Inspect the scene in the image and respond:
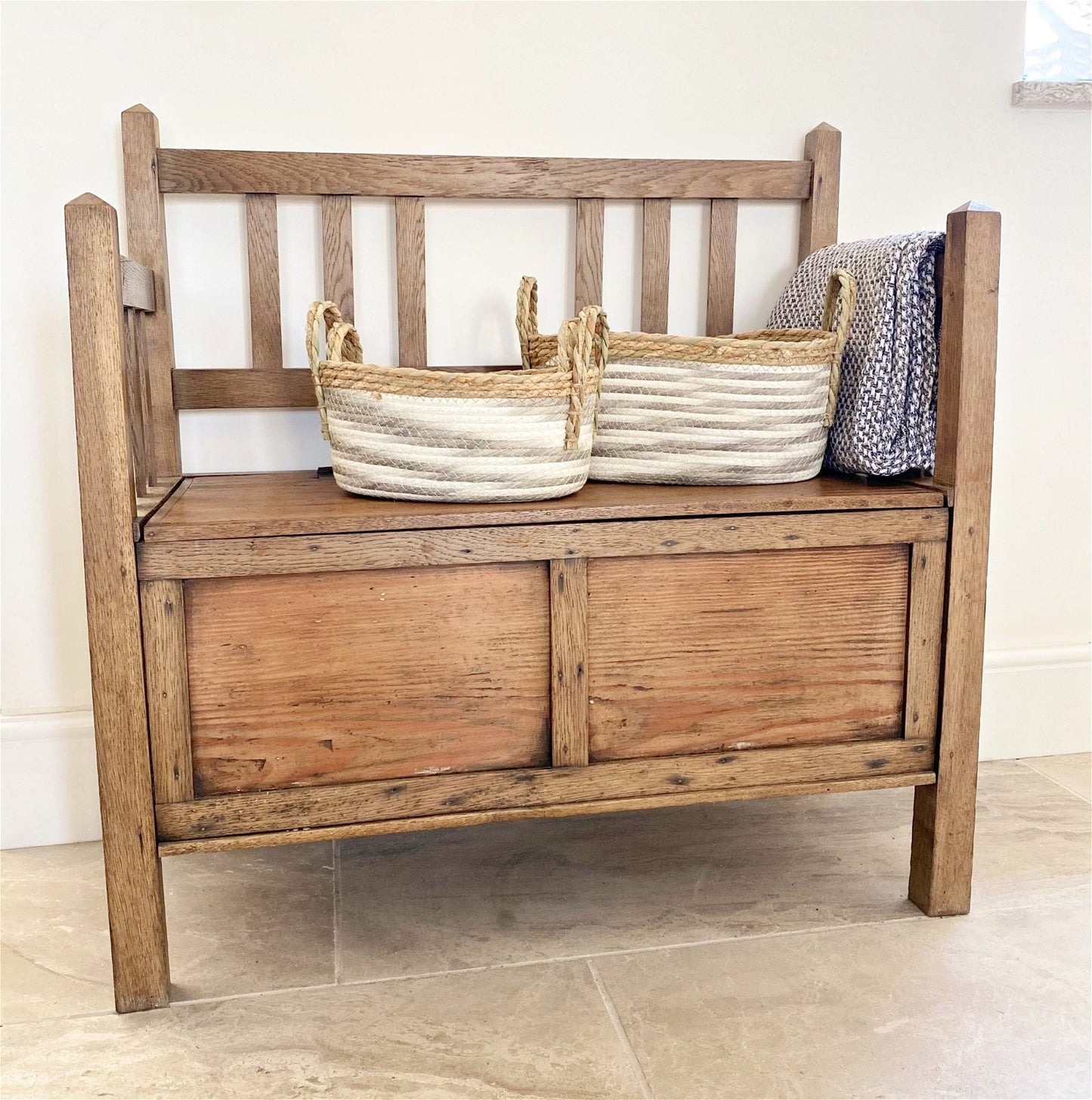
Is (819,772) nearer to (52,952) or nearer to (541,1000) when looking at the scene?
(541,1000)

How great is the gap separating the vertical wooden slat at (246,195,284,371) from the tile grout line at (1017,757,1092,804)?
51.6 inches

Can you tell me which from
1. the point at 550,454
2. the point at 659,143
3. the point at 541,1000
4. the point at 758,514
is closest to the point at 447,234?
the point at 659,143

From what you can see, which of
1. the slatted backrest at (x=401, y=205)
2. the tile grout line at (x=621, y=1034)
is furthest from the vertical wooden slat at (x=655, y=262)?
the tile grout line at (x=621, y=1034)

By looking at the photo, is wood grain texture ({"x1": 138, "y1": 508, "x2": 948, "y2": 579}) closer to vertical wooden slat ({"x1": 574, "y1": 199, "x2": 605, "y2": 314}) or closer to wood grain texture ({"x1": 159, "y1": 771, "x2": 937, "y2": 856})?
wood grain texture ({"x1": 159, "y1": 771, "x2": 937, "y2": 856})

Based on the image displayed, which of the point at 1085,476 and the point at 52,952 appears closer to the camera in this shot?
the point at 52,952

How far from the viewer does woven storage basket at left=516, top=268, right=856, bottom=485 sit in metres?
1.25

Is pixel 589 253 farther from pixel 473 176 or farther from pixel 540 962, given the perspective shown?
pixel 540 962

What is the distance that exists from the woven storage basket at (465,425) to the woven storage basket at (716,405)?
11cm

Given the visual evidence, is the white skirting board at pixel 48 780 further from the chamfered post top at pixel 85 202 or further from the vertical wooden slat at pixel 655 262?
the vertical wooden slat at pixel 655 262

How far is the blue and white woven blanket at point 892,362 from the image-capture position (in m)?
1.25

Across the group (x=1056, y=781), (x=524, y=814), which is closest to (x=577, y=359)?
(x=524, y=814)

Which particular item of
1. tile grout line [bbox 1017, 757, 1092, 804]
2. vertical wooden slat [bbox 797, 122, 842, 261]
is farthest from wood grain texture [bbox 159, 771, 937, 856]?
vertical wooden slat [bbox 797, 122, 842, 261]

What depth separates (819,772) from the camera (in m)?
1.25

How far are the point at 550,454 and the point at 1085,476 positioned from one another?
1.06 meters
